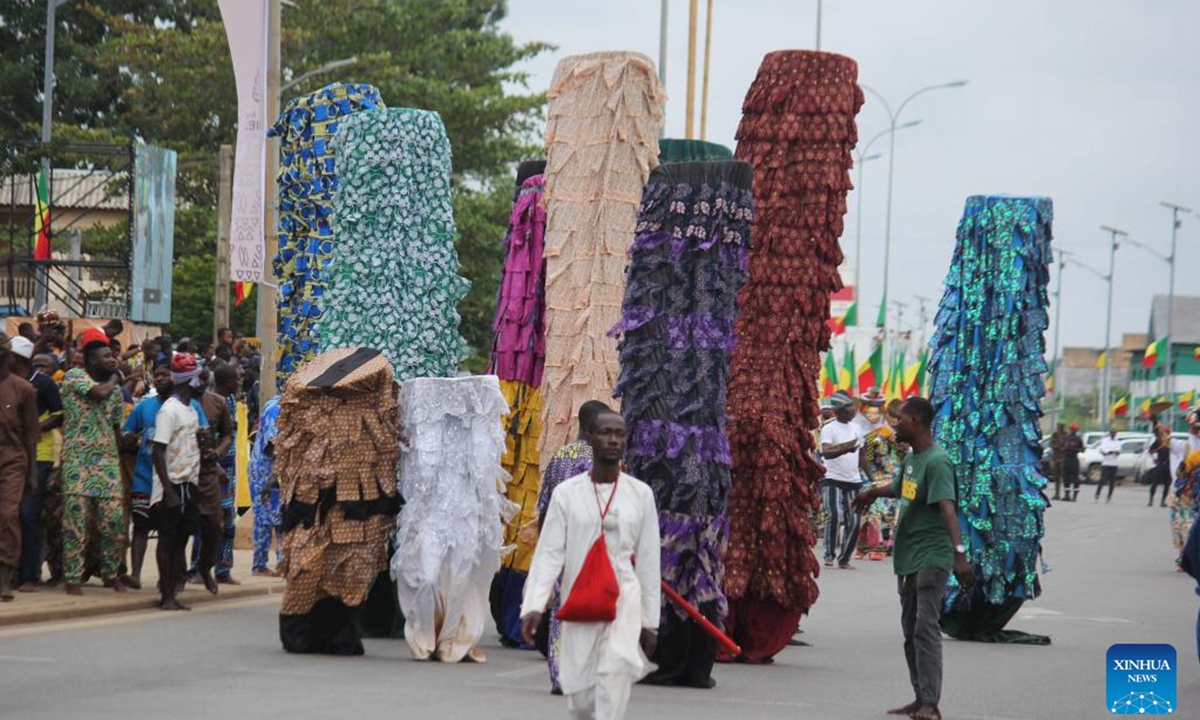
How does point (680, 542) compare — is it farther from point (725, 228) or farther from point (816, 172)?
point (816, 172)

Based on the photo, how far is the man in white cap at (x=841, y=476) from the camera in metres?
22.6

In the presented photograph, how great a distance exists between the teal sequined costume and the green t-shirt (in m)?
4.42

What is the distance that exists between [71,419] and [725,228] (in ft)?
18.7

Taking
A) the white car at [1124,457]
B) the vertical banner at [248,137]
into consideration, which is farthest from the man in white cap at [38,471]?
the white car at [1124,457]

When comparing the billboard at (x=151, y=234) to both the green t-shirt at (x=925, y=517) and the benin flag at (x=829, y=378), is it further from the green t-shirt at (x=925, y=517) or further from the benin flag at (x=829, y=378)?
the green t-shirt at (x=925, y=517)

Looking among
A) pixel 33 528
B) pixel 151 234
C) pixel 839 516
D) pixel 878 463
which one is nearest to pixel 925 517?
pixel 33 528

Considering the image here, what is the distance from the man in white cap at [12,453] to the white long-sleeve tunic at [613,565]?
722 centimetres

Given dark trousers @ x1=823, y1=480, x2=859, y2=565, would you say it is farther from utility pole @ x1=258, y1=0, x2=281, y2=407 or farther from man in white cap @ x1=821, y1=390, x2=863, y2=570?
utility pole @ x1=258, y1=0, x2=281, y2=407

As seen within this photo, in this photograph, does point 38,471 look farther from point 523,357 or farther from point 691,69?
point 691,69

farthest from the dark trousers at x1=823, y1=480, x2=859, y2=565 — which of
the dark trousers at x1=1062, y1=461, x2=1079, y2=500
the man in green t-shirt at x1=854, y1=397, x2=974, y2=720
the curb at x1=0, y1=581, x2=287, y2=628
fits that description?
the dark trousers at x1=1062, y1=461, x2=1079, y2=500

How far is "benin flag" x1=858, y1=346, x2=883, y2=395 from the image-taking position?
4319cm

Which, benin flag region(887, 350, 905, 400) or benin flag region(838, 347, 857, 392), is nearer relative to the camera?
benin flag region(887, 350, 905, 400)

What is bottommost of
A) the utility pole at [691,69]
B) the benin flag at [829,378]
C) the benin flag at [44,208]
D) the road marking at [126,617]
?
the road marking at [126,617]

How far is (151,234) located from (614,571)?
74.7 feet
